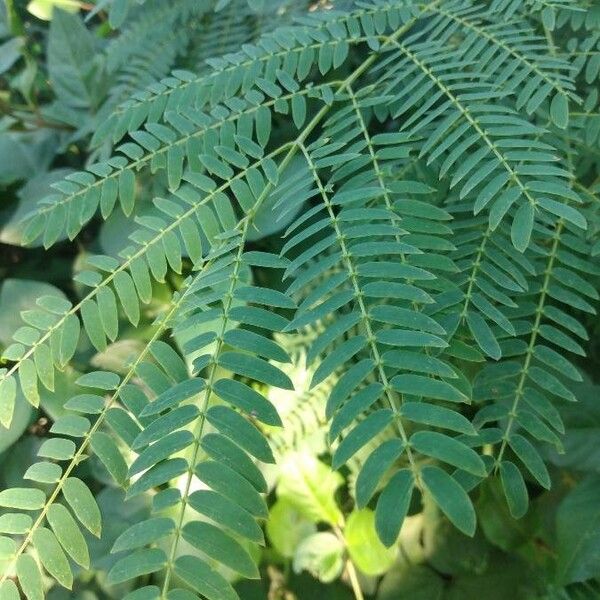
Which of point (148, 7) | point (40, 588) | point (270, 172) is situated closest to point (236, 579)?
point (40, 588)

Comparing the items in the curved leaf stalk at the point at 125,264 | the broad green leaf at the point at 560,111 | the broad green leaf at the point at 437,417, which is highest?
the broad green leaf at the point at 560,111

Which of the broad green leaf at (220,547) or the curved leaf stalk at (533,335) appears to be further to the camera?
the curved leaf stalk at (533,335)

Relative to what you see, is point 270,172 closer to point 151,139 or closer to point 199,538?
point 151,139

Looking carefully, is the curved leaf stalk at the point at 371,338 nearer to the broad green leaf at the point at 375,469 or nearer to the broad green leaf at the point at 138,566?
the broad green leaf at the point at 375,469

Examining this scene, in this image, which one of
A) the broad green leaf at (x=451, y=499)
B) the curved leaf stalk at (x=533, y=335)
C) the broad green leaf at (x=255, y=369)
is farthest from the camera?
the curved leaf stalk at (x=533, y=335)

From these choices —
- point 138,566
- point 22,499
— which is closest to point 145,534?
point 138,566

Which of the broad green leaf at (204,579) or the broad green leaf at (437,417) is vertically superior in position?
the broad green leaf at (437,417)

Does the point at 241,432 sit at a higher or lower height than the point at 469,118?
lower

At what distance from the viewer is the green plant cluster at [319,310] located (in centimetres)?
49

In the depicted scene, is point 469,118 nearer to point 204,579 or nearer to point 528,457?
point 528,457

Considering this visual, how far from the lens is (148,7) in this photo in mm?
1134

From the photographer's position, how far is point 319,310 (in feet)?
1.75

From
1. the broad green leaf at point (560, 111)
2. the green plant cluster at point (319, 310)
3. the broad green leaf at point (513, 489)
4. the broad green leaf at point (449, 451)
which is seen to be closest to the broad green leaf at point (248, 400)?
the green plant cluster at point (319, 310)

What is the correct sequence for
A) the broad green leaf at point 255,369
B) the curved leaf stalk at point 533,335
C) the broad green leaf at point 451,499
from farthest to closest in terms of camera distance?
the curved leaf stalk at point 533,335 < the broad green leaf at point 255,369 < the broad green leaf at point 451,499
